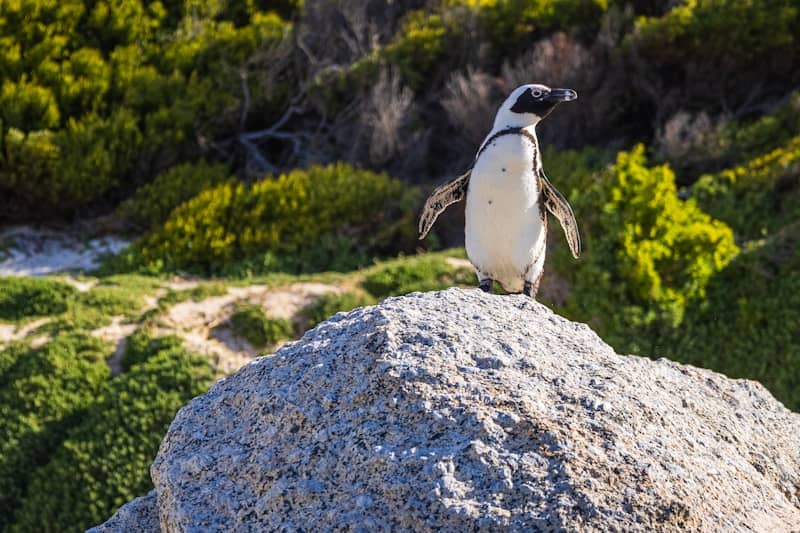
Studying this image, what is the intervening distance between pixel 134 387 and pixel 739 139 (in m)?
8.26

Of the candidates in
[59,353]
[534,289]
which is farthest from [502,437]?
[59,353]

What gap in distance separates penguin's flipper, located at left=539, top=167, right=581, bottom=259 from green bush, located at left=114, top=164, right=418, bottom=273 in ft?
23.7

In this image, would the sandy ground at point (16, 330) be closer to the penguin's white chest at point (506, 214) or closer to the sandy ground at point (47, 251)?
the sandy ground at point (47, 251)

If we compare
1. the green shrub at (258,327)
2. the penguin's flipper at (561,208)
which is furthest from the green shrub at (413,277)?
the penguin's flipper at (561,208)

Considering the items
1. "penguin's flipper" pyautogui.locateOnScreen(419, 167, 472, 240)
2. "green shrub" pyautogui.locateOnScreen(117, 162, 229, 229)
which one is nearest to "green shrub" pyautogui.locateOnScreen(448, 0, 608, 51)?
"green shrub" pyautogui.locateOnScreen(117, 162, 229, 229)

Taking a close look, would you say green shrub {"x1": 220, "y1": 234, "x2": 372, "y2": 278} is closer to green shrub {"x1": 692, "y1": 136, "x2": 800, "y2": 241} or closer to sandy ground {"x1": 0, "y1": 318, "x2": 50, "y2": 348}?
sandy ground {"x1": 0, "y1": 318, "x2": 50, "y2": 348}

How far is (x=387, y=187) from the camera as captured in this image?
12.8 meters

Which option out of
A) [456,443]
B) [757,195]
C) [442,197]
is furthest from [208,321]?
[456,443]

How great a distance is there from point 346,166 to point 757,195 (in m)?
5.82

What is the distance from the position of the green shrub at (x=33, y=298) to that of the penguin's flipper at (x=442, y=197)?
5.52m

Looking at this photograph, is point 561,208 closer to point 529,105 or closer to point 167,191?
point 529,105

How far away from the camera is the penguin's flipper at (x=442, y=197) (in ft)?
15.5

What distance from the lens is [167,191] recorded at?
13.4m

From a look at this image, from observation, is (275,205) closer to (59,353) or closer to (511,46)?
(59,353)
